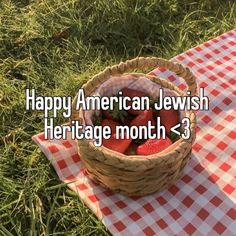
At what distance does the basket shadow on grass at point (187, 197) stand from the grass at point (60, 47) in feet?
0.66

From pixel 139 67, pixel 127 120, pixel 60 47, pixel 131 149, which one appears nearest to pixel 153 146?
pixel 131 149

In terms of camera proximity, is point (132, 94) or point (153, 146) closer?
point (153, 146)

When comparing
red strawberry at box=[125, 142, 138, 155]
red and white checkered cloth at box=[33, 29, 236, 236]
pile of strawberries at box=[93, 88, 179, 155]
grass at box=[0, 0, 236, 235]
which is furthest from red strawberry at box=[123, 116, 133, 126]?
grass at box=[0, 0, 236, 235]

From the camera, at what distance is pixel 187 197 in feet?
6.03

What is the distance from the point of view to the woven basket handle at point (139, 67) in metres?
1.79

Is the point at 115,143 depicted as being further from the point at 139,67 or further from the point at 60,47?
the point at 60,47

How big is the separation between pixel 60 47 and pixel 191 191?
1.35 metres

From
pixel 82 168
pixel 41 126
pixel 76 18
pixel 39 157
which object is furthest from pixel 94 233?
pixel 76 18

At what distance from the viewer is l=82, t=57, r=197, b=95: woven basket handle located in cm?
179

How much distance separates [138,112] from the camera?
1.89 metres

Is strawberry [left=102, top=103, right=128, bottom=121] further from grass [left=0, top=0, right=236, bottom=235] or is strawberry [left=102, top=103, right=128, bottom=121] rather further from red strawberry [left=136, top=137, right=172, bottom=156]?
grass [left=0, top=0, right=236, bottom=235]

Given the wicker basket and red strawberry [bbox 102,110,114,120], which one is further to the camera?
red strawberry [bbox 102,110,114,120]

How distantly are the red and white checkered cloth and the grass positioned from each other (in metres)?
0.09

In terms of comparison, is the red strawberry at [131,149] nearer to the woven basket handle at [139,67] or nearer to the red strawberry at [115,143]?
the red strawberry at [115,143]
